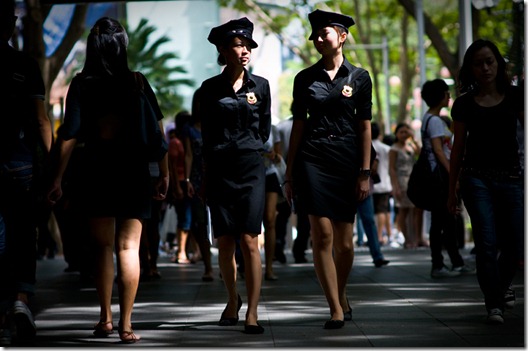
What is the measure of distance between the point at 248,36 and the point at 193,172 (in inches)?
185

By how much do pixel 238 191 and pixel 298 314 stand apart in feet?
4.11

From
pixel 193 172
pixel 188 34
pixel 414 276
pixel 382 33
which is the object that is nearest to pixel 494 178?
pixel 414 276

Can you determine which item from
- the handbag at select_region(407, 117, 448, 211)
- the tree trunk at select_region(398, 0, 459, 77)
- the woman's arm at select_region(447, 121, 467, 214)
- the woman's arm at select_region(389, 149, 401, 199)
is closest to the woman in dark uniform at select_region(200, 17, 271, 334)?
the woman's arm at select_region(447, 121, 467, 214)

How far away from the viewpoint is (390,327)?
295 inches

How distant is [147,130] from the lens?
7113mm

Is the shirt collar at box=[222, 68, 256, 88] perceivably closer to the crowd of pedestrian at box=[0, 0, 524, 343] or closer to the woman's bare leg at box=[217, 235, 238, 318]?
the crowd of pedestrian at box=[0, 0, 524, 343]

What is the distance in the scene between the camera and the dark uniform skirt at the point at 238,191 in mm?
7562

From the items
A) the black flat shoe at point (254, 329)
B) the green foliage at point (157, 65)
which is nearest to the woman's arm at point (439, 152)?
the black flat shoe at point (254, 329)

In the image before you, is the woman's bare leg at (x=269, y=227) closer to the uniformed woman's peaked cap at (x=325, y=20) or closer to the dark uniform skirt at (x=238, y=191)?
the dark uniform skirt at (x=238, y=191)

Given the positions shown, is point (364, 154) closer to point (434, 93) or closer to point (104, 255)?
point (104, 255)

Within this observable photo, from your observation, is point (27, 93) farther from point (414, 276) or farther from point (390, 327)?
point (414, 276)

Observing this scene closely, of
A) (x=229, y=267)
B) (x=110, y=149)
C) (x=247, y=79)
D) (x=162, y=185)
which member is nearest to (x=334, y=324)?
(x=229, y=267)

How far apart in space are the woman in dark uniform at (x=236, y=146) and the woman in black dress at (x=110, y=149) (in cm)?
68

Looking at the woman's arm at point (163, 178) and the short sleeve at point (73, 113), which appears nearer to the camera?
the short sleeve at point (73, 113)
